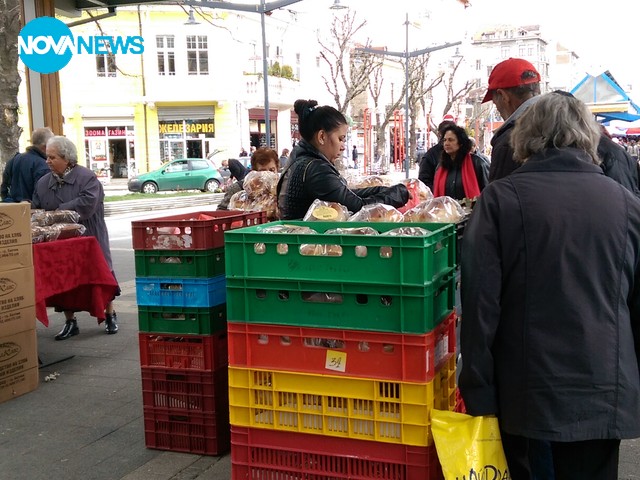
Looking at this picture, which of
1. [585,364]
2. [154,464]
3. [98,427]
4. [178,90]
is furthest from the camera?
[178,90]

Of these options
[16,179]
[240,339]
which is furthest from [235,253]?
[16,179]

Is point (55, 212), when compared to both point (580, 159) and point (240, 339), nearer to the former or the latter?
point (240, 339)

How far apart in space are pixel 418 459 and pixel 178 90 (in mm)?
38731

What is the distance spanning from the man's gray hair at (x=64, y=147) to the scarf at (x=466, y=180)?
11.3 feet

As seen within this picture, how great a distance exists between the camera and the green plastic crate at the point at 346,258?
2.54 metres

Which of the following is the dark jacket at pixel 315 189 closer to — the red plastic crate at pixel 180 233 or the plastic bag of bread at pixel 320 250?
the red plastic crate at pixel 180 233

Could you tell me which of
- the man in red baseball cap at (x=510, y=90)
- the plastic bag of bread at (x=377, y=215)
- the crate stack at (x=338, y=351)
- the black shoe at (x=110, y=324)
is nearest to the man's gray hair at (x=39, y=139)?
the black shoe at (x=110, y=324)

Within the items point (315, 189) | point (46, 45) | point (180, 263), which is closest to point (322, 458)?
point (180, 263)

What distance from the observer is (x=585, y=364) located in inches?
89.6

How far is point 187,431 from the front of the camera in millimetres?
3898

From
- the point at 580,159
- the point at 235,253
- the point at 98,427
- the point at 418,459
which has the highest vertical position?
the point at 580,159

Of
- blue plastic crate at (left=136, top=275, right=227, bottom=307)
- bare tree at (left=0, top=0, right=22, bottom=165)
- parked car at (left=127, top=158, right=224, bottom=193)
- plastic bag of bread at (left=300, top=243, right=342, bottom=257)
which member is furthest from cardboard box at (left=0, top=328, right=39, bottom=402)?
parked car at (left=127, top=158, right=224, bottom=193)

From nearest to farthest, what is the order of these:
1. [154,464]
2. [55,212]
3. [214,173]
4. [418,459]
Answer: [418,459] → [154,464] → [55,212] → [214,173]

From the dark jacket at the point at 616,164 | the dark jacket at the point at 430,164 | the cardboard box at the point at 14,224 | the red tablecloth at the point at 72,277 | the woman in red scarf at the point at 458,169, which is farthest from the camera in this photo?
the dark jacket at the point at 430,164
